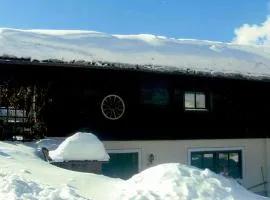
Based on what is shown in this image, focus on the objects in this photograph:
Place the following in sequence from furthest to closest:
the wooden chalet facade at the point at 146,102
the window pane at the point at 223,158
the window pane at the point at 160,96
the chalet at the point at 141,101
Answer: the window pane at the point at 223,158 < the window pane at the point at 160,96 < the wooden chalet facade at the point at 146,102 < the chalet at the point at 141,101

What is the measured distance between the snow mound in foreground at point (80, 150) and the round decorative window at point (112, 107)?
3.76 m

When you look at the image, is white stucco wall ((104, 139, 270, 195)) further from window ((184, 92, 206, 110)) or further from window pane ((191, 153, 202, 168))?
window ((184, 92, 206, 110))

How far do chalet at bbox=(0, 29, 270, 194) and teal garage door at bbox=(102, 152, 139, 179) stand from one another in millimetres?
30

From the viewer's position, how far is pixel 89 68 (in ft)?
41.3

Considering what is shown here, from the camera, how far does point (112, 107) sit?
13.0m

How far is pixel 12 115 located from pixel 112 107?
2915 mm

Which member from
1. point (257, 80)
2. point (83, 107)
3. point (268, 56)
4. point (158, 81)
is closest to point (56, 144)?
point (83, 107)

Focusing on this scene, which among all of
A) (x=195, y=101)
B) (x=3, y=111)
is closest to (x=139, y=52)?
(x=195, y=101)

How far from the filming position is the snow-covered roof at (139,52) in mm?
12669

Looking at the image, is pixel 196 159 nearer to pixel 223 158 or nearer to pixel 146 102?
pixel 223 158

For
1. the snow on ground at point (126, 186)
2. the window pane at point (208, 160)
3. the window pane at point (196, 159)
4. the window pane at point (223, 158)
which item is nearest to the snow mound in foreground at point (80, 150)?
the snow on ground at point (126, 186)

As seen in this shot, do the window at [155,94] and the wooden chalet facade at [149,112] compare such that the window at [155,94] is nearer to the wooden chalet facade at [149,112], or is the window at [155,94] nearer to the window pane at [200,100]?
the wooden chalet facade at [149,112]

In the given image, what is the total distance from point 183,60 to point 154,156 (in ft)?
11.4

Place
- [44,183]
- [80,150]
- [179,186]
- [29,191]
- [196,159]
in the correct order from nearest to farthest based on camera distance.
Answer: [29,191]
[179,186]
[44,183]
[80,150]
[196,159]
